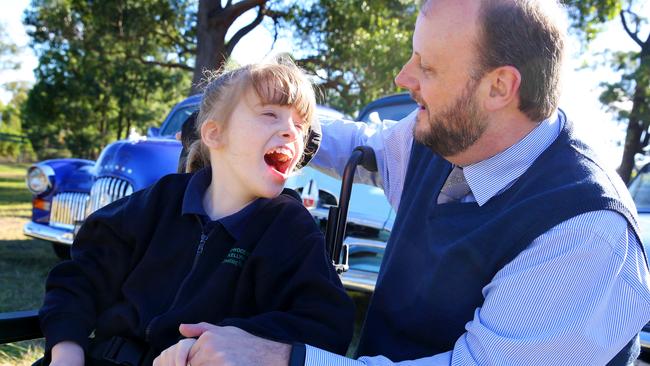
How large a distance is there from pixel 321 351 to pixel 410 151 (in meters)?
0.96

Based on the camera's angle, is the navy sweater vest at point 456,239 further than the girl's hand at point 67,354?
No

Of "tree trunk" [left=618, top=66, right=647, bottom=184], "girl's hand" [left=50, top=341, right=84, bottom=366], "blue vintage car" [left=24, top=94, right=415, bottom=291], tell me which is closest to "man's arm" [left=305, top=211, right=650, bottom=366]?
"girl's hand" [left=50, top=341, right=84, bottom=366]

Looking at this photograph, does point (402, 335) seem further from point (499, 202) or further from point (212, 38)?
point (212, 38)

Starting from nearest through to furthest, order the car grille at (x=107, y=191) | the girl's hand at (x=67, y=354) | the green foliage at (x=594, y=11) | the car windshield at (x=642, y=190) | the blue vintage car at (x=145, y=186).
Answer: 1. the girl's hand at (x=67, y=354)
2. the car windshield at (x=642, y=190)
3. the blue vintage car at (x=145, y=186)
4. the car grille at (x=107, y=191)
5. the green foliage at (x=594, y=11)

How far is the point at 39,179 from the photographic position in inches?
219

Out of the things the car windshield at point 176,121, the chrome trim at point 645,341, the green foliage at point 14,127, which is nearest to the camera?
the chrome trim at point 645,341

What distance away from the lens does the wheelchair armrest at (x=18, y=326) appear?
1682 mm

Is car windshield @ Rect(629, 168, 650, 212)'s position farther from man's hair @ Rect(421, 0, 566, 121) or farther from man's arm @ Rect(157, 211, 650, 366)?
Answer: man's arm @ Rect(157, 211, 650, 366)

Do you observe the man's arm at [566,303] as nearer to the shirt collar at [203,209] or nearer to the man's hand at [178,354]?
the man's hand at [178,354]

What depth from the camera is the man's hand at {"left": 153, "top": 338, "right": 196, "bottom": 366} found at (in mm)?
1307

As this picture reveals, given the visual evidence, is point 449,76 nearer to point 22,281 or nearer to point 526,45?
point 526,45

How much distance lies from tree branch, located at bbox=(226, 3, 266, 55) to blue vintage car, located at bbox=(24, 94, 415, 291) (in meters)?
8.12

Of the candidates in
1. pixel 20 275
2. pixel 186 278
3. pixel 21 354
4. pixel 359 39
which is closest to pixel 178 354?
pixel 186 278

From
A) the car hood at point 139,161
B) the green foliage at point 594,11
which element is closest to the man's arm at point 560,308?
the car hood at point 139,161
